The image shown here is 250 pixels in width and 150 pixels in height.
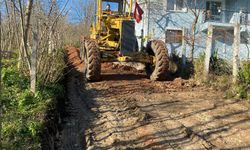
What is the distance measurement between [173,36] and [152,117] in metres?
20.0

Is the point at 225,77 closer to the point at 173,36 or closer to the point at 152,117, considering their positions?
the point at 152,117

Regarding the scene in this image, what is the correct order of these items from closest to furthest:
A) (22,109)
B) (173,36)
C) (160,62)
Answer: (22,109) → (160,62) → (173,36)

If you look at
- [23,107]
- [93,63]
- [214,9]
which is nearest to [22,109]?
[23,107]

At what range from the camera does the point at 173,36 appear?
2780cm

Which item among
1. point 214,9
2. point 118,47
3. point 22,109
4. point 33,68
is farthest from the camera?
point 214,9

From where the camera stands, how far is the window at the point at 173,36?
2741 cm

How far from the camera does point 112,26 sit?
14.3 m

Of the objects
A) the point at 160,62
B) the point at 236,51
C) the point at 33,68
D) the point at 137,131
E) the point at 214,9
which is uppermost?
the point at 214,9

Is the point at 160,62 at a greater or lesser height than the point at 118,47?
lesser

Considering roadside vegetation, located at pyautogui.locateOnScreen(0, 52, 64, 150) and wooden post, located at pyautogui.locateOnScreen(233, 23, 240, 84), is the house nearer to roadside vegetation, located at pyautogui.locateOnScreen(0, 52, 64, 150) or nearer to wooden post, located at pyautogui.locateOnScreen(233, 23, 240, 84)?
wooden post, located at pyautogui.locateOnScreen(233, 23, 240, 84)

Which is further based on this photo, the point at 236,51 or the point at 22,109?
the point at 236,51

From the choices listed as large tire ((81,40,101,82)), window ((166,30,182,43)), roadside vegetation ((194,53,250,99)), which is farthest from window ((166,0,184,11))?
large tire ((81,40,101,82))

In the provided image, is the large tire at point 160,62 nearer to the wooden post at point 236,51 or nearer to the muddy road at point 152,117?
the muddy road at point 152,117

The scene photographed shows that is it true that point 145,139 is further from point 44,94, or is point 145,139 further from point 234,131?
point 44,94
